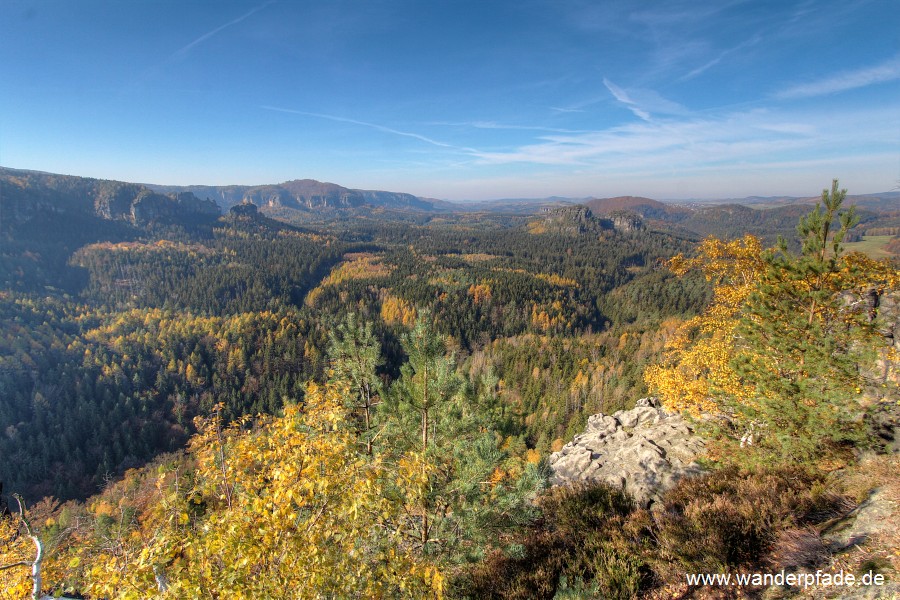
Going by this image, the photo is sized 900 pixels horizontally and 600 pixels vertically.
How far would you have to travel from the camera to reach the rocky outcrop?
18734 millimetres

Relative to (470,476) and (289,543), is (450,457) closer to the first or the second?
(470,476)

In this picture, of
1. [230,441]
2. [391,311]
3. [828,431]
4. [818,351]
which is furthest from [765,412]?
[391,311]

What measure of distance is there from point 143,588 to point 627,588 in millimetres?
10327

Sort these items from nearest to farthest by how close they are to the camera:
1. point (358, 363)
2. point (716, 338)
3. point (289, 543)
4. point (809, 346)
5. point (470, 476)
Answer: point (289, 543), point (470, 476), point (809, 346), point (358, 363), point (716, 338)

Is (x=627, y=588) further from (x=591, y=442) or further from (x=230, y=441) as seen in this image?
(x=591, y=442)

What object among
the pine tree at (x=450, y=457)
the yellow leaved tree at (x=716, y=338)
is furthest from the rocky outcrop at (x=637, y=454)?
the pine tree at (x=450, y=457)

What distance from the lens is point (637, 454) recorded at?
2198 centimetres

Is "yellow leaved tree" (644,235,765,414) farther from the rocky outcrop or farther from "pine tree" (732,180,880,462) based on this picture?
the rocky outcrop

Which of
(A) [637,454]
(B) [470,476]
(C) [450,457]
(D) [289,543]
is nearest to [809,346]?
→ (A) [637,454]

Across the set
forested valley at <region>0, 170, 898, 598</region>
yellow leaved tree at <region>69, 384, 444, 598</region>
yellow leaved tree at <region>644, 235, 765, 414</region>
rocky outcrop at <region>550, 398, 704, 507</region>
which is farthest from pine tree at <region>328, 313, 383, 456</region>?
yellow leaved tree at <region>644, 235, 765, 414</region>

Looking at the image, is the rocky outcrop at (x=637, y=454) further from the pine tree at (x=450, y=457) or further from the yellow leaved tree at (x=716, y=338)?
the pine tree at (x=450, y=457)

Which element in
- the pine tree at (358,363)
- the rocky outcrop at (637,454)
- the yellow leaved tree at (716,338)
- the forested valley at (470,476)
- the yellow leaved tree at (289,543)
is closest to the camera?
the yellow leaved tree at (289,543)

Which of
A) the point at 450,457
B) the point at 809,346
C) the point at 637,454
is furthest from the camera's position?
the point at 637,454

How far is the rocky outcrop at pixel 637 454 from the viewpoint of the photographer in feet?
61.5
